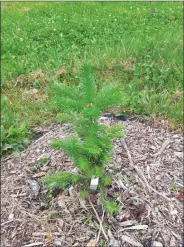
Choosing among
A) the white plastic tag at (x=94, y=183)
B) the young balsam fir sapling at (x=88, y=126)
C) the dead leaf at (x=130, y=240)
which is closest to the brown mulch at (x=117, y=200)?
the dead leaf at (x=130, y=240)

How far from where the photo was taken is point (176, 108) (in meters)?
4.57

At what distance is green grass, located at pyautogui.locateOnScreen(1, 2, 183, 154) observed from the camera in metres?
4.80

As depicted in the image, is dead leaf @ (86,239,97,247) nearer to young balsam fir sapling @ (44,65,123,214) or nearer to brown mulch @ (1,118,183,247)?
brown mulch @ (1,118,183,247)

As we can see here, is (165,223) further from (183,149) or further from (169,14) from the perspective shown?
(169,14)

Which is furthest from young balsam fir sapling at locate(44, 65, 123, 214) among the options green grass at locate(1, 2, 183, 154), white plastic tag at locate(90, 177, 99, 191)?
green grass at locate(1, 2, 183, 154)

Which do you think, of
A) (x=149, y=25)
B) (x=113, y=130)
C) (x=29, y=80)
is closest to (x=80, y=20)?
(x=149, y=25)

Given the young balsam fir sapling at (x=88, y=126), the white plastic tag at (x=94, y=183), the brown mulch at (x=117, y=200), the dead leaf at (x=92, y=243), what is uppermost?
the young balsam fir sapling at (x=88, y=126)

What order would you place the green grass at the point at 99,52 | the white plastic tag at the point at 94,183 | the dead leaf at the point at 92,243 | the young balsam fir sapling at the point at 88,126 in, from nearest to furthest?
the young balsam fir sapling at the point at 88,126, the dead leaf at the point at 92,243, the white plastic tag at the point at 94,183, the green grass at the point at 99,52

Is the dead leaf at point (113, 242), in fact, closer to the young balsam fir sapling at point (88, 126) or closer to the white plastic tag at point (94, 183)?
the young balsam fir sapling at point (88, 126)

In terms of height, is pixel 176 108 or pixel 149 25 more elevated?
pixel 149 25

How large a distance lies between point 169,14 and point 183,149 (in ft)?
17.2

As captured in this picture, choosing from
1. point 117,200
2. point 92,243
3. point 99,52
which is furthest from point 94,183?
point 99,52

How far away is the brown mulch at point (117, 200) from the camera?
9.57 ft

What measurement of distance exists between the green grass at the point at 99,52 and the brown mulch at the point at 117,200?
871mm
